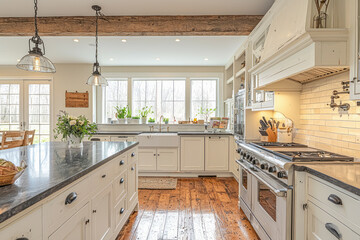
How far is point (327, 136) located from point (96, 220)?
2.19 m

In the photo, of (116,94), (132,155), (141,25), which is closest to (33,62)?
(132,155)

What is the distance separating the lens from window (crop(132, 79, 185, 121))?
5.43 meters

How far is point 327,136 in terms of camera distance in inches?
78.8

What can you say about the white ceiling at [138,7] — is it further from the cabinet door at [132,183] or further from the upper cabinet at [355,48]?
the cabinet door at [132,183]

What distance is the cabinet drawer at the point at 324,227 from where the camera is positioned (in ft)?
3.54

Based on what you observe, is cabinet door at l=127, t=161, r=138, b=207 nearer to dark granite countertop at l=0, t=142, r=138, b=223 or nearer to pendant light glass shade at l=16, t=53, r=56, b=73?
dark granite countertop at l=0, t=142, r=138, b=223

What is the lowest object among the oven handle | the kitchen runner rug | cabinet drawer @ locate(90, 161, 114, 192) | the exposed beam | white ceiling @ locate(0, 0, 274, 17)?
the kitchen runner rug

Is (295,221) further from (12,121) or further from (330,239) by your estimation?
(12,121)

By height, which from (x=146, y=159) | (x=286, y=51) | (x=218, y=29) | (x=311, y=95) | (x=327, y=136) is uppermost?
(x=218, y=29)

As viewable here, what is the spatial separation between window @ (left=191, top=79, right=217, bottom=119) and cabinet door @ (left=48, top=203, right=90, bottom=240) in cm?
422

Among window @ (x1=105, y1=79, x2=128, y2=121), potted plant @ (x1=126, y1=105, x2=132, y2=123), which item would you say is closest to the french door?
window @ (x1=105, y1=79, x2=128, y2=121)

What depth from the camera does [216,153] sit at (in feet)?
14.0

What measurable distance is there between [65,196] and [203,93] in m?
4.60

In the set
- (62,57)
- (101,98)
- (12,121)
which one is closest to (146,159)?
(101,98)
